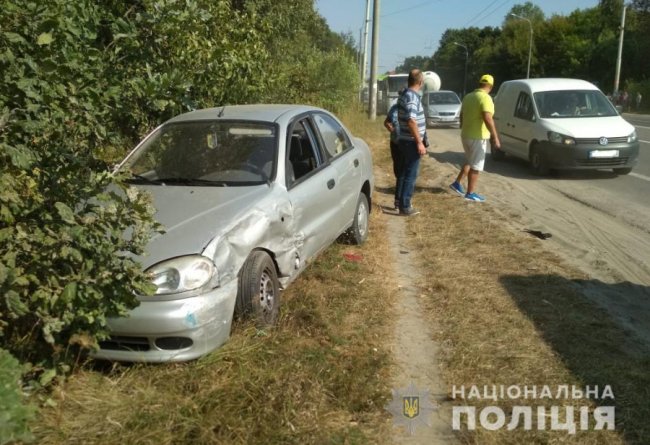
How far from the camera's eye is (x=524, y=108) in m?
12.7

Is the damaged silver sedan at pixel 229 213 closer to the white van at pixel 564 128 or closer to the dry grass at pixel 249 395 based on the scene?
the dry grass at pixel 249 395

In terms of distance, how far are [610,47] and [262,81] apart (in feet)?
173

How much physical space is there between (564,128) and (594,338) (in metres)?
7.92

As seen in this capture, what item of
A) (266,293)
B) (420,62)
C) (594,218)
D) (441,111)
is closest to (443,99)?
(441,111)

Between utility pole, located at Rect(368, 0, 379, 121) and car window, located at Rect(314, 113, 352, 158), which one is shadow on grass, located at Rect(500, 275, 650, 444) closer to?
car window, located at Rect(314, 113, 352, 158)

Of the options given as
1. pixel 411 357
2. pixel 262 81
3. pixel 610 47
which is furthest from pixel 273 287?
pixel 610 47

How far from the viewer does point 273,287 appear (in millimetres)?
4371

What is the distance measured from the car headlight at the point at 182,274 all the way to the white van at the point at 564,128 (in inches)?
361

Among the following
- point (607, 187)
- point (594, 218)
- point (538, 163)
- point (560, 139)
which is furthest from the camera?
point (538, 163)

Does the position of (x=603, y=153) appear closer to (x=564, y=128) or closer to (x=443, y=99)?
(x=564, y=128)

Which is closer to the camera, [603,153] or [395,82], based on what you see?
[603,153]

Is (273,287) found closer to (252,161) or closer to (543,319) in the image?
(252,161)

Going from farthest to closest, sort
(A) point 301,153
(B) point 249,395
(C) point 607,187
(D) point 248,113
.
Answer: (C) point 607,187 → (D) point 248,113 → (A) point 301,153 → (B) point 249,395

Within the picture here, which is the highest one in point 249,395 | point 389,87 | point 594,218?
point 389,87
